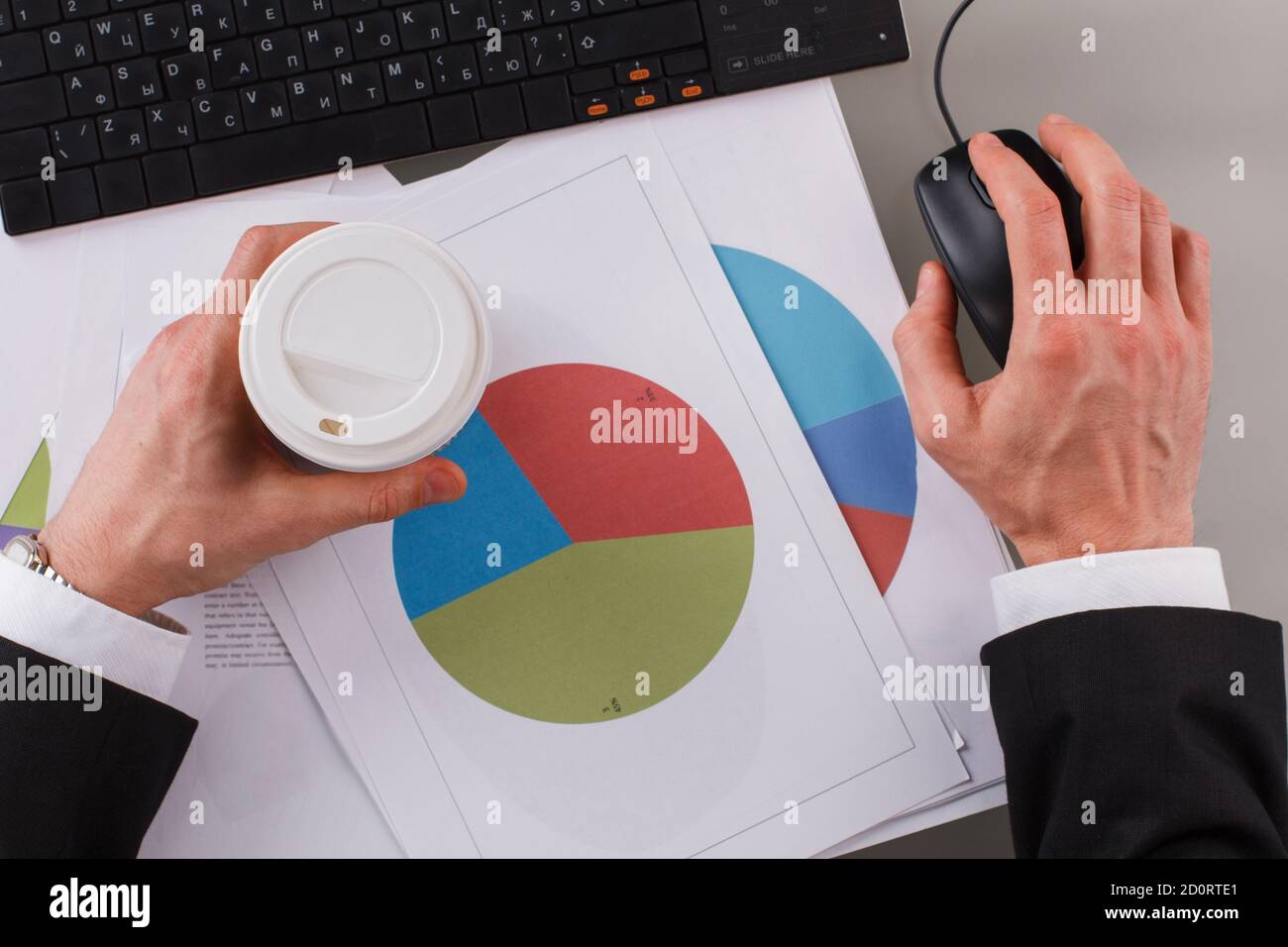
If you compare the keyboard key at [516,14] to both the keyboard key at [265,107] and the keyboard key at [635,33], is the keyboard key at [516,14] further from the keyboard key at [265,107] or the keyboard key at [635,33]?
the keyboard key at [265,107]

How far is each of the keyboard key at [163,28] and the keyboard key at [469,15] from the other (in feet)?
0.62

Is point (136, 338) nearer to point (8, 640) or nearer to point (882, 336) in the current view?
point (8, 640)

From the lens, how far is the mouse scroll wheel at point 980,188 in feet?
2.14

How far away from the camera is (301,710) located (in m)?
0.71

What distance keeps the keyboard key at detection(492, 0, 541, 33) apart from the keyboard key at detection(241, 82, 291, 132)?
0.17 metres

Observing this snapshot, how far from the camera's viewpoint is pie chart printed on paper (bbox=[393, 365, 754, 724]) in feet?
2.33

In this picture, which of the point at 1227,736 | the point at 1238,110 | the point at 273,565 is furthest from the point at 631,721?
the point at 1238,110

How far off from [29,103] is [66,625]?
38 centimetres

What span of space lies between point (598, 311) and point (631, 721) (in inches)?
12.2

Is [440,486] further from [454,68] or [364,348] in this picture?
[454,68]

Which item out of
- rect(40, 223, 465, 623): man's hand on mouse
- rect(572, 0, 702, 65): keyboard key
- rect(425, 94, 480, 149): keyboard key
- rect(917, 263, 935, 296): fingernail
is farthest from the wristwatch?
rect(917, 263, 935, 296): fingernail

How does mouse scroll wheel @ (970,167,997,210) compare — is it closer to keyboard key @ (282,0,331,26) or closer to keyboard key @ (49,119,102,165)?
keyboard key @ (282,0,331,26)

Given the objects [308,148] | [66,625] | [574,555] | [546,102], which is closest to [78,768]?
[66,625]

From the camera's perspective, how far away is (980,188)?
25.9 inches
